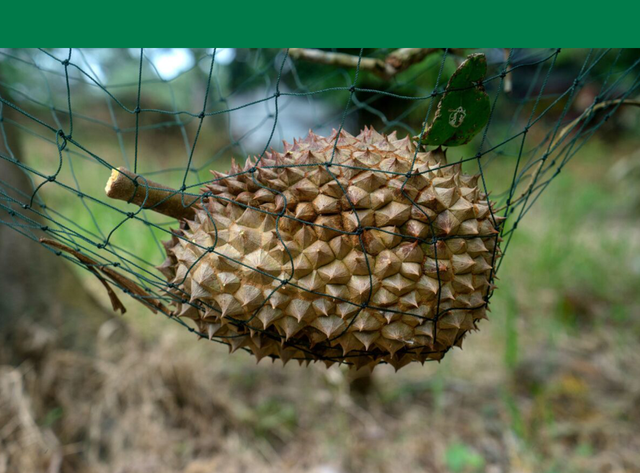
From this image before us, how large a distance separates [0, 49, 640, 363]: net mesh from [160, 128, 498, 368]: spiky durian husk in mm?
32

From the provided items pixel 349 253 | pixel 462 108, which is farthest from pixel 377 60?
pixel 349 253

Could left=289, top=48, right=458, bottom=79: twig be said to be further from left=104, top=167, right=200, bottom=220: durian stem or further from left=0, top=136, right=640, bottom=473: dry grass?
left=0, top=136, right=640, bottom=473: dry grass

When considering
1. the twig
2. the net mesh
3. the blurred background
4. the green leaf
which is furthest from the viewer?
the blurred background

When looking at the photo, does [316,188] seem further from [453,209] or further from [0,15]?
[0,15]

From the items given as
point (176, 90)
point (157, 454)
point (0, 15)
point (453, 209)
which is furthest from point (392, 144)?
point (176, 90)

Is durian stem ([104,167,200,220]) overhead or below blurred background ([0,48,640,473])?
below

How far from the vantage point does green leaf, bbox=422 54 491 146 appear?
85cm

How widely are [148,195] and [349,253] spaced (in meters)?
0.38

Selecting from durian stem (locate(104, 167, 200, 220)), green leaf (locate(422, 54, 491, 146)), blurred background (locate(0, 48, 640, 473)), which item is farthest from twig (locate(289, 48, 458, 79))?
durian stem (locate(104, 167, 200, 220))

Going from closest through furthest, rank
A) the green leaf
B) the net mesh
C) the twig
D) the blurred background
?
the green leaf, the net mesh, the twig, the blurred background

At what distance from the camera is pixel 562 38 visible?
77 cm

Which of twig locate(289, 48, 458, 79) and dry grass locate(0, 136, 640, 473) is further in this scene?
dry grass locate(0, 136, 640, 473)

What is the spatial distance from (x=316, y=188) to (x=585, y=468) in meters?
1.81

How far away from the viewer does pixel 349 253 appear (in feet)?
2.99
